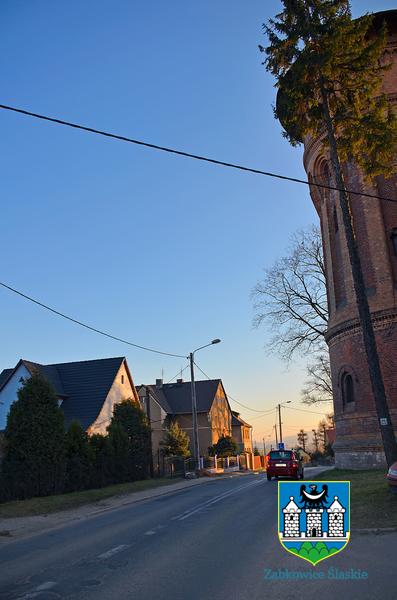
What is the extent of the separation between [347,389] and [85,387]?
17998 millimetres

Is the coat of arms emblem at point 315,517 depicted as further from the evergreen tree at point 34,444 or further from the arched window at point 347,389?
the arched window at point 347,389

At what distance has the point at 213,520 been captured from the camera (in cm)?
1216

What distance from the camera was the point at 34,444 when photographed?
1969 centimetres

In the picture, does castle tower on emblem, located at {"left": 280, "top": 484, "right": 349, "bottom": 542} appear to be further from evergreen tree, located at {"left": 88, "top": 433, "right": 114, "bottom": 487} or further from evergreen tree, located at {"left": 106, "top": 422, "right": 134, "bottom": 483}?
evergreen tree, located at {"left": 106, "top": 422, "right": 134, "bottom": 483}

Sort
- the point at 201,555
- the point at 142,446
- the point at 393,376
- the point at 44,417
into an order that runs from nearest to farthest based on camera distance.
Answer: the point at 201,555 < the point at 44,417 < the point at 393,376 < the point at 142,446

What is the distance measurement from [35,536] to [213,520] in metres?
3.99

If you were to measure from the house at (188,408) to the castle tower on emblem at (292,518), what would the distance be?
42613 millimetres

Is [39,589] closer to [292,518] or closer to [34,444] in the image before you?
[292,518]

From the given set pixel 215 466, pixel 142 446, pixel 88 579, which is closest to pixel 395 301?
pixel 142 446

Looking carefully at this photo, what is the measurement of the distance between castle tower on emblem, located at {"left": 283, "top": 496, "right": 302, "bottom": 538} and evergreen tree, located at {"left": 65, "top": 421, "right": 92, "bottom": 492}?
15.3 m

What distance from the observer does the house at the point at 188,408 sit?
50.9m

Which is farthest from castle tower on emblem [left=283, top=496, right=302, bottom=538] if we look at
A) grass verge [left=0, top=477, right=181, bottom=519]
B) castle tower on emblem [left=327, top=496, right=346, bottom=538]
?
grass verge [left=0, top=477, right=181, bottom=519]

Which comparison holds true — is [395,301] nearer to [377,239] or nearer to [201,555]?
[377,239]

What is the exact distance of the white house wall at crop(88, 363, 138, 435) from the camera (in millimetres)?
32219
